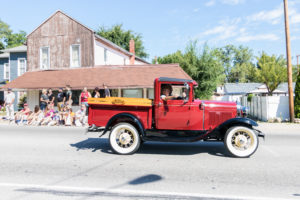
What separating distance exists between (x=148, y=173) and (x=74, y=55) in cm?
1817

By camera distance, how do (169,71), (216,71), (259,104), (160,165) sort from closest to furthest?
1. (160,165)
2. (259,104)
3. (169,71)
4. (216,71)

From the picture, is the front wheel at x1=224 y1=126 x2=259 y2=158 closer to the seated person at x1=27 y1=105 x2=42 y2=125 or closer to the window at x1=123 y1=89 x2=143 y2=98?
the seated person at x1=27 y1=105 x2=42 y2=125

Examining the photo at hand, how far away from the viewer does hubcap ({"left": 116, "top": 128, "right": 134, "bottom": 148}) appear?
235 inches

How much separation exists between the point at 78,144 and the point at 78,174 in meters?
3.06

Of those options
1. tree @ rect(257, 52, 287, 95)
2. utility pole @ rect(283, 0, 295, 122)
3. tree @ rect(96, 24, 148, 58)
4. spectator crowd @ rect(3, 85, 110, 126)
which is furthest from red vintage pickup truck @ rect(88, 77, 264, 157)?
tree @ rect(96, 24, 148, 58)

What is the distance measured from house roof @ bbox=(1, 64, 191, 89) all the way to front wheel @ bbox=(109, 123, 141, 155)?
1039 centimetres

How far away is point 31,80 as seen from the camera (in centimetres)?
1931

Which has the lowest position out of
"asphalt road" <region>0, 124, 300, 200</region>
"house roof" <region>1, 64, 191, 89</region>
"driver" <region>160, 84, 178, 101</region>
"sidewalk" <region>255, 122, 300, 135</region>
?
"sidewalk" <region>255, 122, 300, 135</region>

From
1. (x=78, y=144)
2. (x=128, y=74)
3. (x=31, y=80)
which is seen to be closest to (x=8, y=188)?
(x=78, y=144)

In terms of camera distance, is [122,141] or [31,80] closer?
[122,141]

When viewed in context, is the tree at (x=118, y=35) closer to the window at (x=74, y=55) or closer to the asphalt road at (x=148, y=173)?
the window at (x=74, y=55)

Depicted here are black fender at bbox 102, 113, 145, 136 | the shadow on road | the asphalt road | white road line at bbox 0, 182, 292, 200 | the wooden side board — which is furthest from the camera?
the shadow on road

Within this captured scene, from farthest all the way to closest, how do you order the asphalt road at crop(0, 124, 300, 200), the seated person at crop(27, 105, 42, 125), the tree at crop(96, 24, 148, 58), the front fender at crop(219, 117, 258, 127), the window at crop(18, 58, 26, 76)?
the tree at crop(96, 24, 148, 58)
the window at crop(18, 58, 26, 76)
the seated person at crop(27, 105, 42, 125)
the front fender at crop(219, 117, 258, 127)
the asphalt road at crop(0, 124, 300, 200)

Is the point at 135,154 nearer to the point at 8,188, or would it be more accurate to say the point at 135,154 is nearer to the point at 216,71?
the point at 8,188
